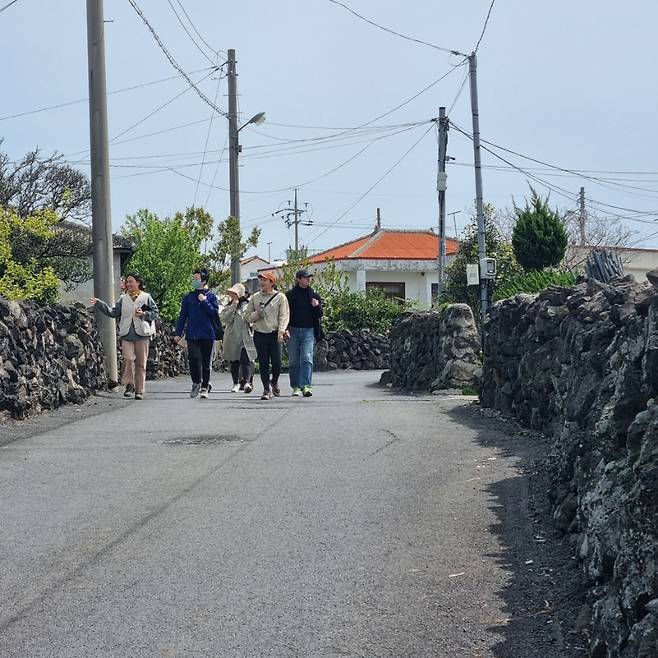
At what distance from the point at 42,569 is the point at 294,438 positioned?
15.6ft

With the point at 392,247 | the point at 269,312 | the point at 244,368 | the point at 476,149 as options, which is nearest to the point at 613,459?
the point at 269,312

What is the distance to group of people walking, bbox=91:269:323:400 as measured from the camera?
1509 centimetres

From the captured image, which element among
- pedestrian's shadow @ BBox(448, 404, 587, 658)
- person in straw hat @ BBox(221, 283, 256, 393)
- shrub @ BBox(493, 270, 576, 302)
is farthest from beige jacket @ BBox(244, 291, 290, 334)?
pedestrian's shadow @ BBox(448, 404, 587, 658)

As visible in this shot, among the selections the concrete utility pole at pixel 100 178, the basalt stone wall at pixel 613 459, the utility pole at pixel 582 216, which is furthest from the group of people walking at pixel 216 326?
the utility pole at pixel 582 216

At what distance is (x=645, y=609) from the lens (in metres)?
3.80

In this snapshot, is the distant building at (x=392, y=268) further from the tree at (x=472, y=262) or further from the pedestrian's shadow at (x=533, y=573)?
the pedestrian's shadow at (x=533, y=573)

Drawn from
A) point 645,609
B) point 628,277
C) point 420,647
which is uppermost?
point 628,277

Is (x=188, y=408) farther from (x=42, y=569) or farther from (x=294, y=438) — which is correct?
(x=42, y=569)

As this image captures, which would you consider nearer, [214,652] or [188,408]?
[214,652]

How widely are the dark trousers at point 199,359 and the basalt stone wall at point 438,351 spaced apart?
3.96 m

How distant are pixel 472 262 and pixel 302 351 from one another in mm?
20693

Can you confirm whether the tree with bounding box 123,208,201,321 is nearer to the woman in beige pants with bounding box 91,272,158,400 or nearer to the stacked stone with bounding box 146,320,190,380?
the stacked stone with bounding box 146,320,190,380

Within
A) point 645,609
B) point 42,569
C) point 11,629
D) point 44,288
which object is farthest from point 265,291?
point 44,288

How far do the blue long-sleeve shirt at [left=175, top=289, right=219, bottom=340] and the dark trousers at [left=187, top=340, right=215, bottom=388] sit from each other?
152 mm
